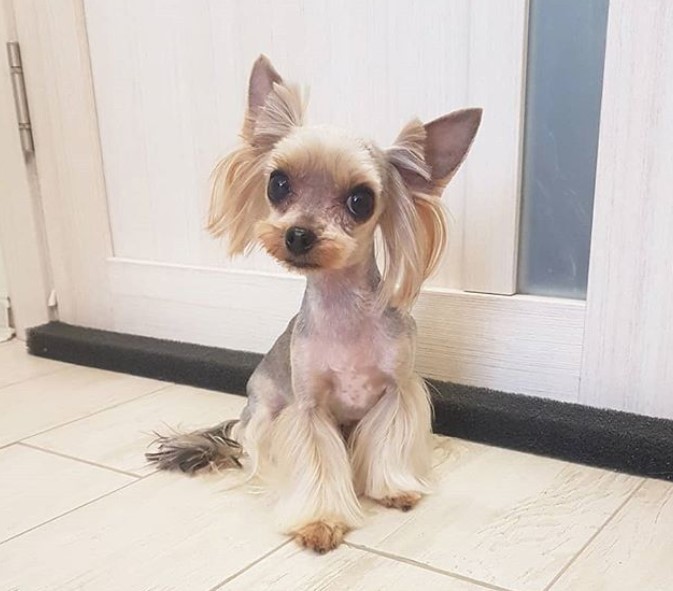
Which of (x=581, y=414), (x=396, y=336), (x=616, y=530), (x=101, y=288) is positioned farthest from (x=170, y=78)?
(x=616, y=530)

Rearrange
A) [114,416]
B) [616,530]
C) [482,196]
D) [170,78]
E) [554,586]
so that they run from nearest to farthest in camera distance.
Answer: [554,586]
[616,530]
[482,196]
[114,416]
[170,78]

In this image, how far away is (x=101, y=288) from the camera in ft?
5.58

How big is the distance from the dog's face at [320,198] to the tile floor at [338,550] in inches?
13.4

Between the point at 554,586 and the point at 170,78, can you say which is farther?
the point at 170,78

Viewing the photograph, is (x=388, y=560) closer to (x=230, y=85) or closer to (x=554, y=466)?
(x=554, y=466)

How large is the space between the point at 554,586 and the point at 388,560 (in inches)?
7.2

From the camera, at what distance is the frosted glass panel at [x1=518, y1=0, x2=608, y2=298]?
1.10 metres

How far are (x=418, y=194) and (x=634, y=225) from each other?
1.13ft

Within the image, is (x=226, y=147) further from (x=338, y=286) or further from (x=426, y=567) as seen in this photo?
(x=426, y=567)

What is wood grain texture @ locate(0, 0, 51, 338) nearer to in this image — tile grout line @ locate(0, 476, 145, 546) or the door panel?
the door panel

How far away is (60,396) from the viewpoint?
1.47m

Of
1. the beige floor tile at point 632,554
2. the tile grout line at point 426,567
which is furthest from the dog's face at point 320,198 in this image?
the beige floor tile at point 632,554

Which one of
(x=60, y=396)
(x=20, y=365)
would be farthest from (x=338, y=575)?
(x=20, y=365)

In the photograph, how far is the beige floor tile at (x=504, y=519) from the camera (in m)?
0.86
